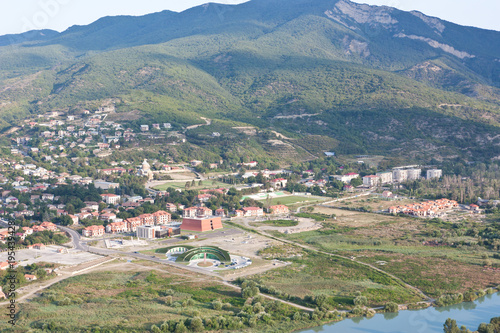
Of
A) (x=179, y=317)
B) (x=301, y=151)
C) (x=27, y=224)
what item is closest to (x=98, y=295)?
(x=179, y=317)

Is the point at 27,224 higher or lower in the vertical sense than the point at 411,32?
lower

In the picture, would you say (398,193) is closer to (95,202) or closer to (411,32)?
(95,202)

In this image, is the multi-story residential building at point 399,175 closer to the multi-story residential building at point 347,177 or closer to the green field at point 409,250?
the multi-story residential building at point 347,177

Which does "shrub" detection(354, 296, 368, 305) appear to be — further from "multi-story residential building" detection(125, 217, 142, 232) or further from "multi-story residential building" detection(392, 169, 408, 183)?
"multi-story residential building" detection(392, 169, 408, 183)

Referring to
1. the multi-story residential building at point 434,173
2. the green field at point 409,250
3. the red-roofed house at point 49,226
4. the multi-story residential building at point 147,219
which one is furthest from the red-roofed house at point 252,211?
the multi-story residential building at point 434,173

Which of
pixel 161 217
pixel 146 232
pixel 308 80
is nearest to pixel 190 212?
pixel 161 217

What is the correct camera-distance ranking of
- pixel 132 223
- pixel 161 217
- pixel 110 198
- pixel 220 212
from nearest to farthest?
pixel 132 223 → pixel 161 217 → pixel 220 212 → pixel 110 198

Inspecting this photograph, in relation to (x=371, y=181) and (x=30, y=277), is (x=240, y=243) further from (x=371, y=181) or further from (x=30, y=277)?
(x=371, y=181)

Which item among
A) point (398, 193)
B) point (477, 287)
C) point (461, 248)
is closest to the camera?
point (477, 287)
